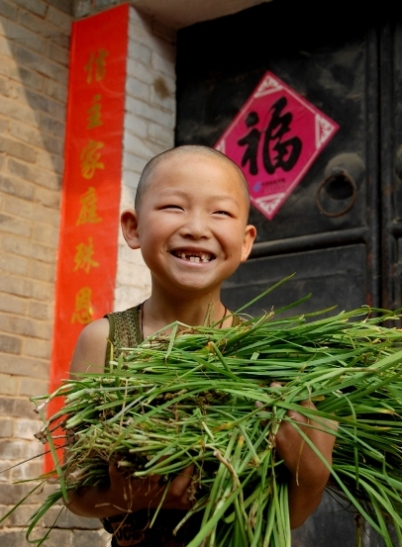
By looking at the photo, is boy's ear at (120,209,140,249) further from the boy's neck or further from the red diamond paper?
the red diamond paper

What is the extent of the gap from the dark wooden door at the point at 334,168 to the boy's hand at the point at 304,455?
1905 mm

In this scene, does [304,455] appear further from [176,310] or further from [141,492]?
[176,310]

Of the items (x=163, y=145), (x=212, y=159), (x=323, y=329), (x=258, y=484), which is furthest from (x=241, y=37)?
(x=258, y=484)

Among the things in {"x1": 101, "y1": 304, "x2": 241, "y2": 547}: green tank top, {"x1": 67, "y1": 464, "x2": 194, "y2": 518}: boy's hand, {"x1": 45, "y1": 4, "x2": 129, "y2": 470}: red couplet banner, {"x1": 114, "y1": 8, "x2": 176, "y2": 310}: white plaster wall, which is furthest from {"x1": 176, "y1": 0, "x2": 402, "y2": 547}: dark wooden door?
{"x1": 67, "y1": 464, "x2": 194, "y2": 518}: boy's hand

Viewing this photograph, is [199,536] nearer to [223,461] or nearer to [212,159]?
[223,461]

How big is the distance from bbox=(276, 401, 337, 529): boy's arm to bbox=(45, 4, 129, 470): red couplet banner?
2340mm

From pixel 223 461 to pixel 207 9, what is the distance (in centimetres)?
319

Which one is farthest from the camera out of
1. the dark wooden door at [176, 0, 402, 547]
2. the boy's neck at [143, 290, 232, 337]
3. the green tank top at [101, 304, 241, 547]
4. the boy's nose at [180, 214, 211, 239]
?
the dark wooden door at [176, 0, 402, 547]

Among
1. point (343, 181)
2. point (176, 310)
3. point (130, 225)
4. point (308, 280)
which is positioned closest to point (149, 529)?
point (176, 310)

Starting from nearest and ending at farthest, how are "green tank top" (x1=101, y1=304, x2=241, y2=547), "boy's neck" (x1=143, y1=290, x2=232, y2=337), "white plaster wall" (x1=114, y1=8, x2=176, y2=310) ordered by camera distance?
"green tank top" (x1=101, y1=304, x2=241, y2=547) → "boy's neck" (x1=143, y1=290, x2=232, y2=337) → "white plaster wall" (x1=114, y1=8, x2=176, y2=310)

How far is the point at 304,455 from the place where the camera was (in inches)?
51.6

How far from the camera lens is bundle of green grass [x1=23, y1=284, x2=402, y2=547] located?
1.24 meters

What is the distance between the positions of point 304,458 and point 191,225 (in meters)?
0.67

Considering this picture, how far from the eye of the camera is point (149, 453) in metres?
1.23
